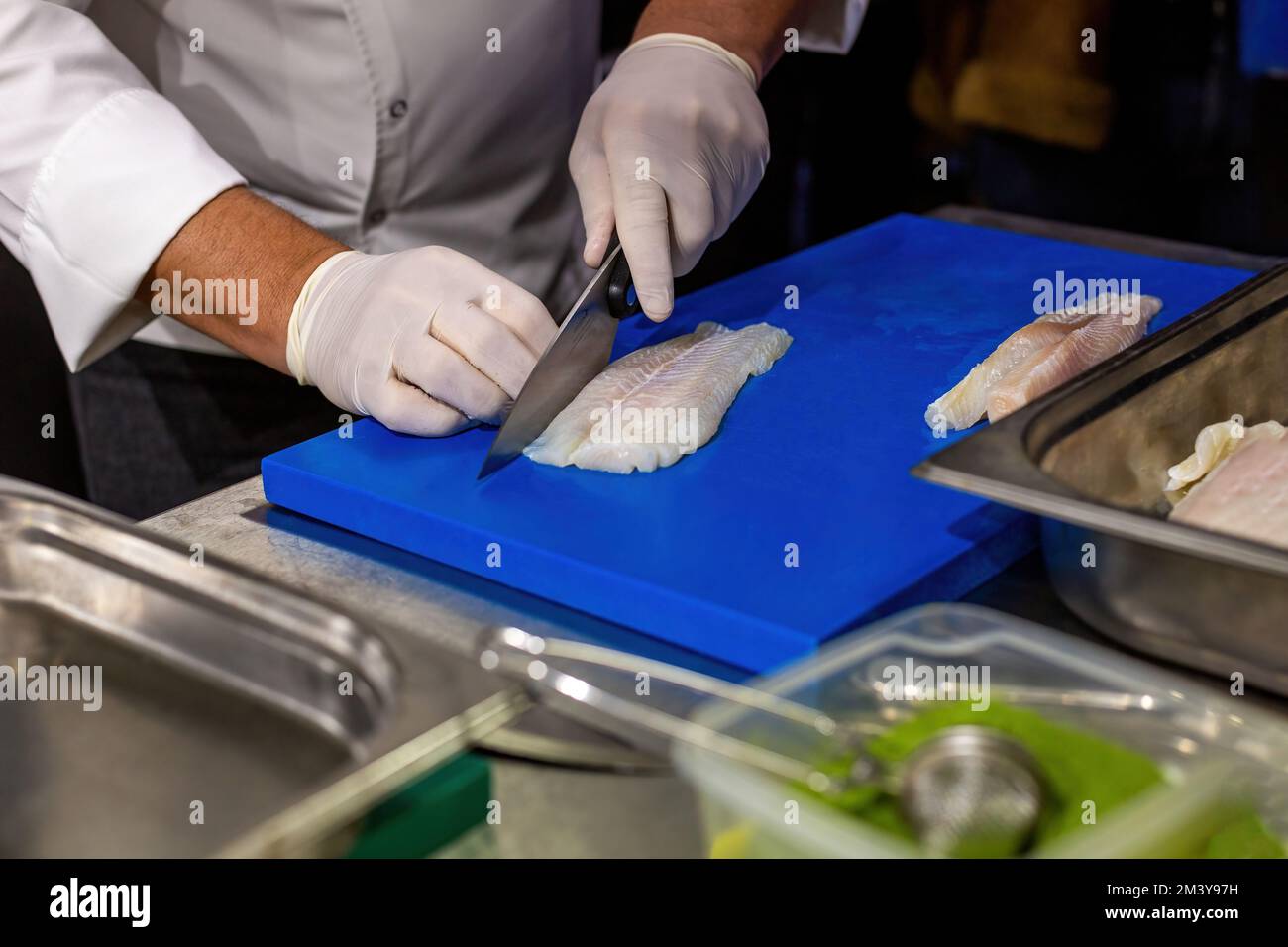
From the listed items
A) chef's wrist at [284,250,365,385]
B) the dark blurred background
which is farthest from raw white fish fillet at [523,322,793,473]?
the dark blurred background

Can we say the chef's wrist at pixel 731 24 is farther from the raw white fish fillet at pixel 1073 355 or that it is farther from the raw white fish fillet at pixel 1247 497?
the raw white fish fillet at pixel 1247 497

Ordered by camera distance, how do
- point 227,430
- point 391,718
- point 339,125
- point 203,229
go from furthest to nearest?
point 227,430, point 339,125, point 203,229, point 391,718

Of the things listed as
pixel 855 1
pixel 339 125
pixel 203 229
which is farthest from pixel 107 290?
pixel 855 1

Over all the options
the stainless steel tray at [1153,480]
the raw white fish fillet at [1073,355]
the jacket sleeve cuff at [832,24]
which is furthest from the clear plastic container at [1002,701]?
the jacket sleeve cuff at [832,24]

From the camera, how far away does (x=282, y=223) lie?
6.21 feet

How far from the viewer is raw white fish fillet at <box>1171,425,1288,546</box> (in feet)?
4.20

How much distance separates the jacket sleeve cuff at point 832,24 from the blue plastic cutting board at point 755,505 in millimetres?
852

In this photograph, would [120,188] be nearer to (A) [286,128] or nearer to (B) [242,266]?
(B) [242,266]

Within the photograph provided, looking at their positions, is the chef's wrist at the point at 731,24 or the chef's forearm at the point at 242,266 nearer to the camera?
the chef's forearm at the point at 242,266

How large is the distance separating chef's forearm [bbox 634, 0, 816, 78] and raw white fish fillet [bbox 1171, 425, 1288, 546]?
4.00ft

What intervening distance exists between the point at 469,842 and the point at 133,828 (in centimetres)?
27

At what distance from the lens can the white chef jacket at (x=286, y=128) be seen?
183 centimetres

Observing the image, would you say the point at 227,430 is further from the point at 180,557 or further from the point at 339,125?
the point at 180,557

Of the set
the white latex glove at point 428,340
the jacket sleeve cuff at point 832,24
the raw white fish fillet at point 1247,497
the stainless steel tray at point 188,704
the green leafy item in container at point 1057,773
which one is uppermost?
the jacket sleeve cuff at point 832,24
